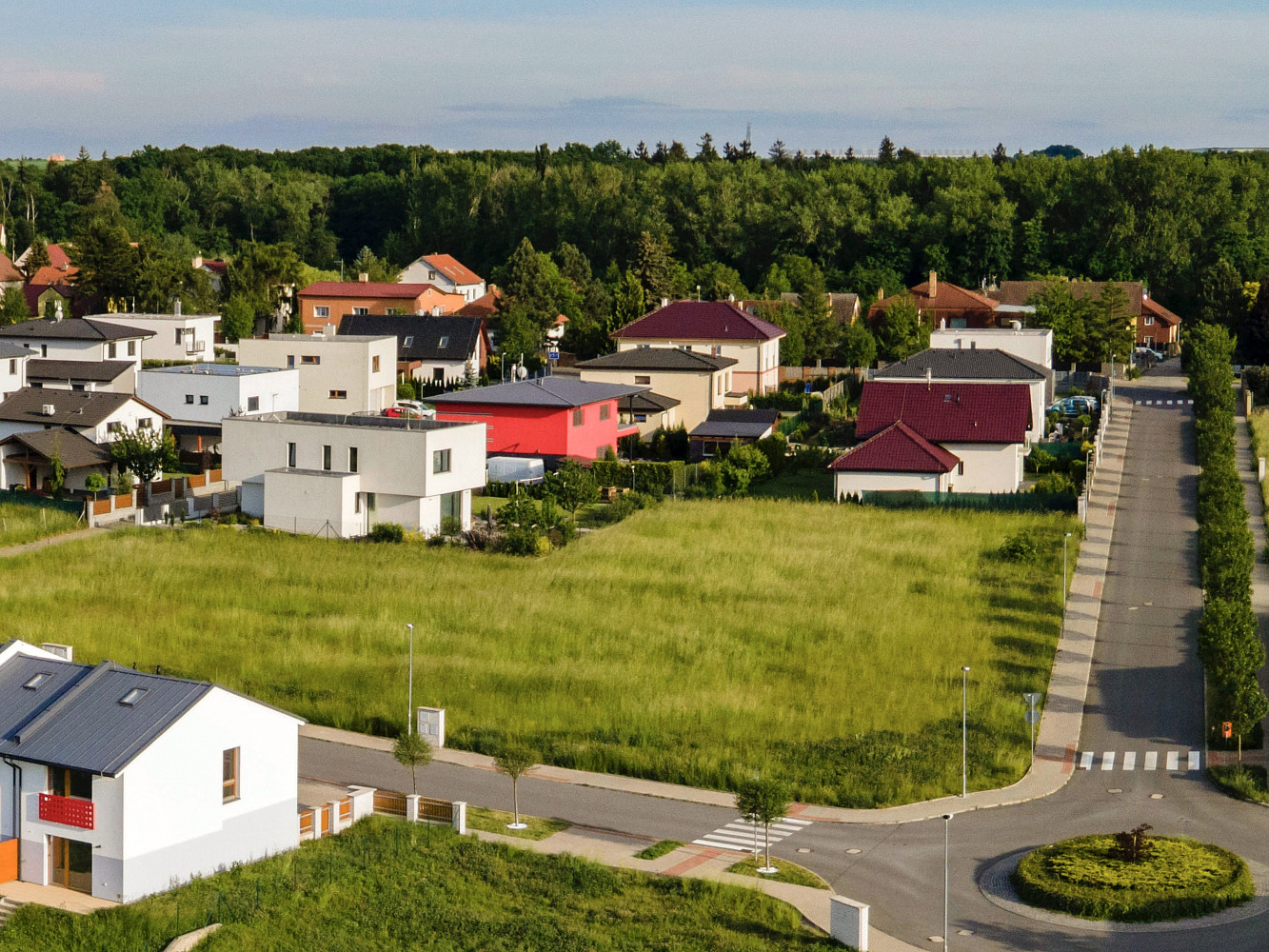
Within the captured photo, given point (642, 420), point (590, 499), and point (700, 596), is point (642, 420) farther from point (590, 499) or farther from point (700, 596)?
point (700, 596)

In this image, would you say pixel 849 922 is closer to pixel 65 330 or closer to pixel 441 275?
pixel 65 330

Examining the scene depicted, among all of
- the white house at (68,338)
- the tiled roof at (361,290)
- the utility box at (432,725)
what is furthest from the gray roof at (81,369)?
the utility box at (432,725)

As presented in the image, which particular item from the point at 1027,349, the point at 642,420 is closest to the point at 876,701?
the point at 642,420

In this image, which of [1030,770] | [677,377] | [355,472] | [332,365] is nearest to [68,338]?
[332,365]

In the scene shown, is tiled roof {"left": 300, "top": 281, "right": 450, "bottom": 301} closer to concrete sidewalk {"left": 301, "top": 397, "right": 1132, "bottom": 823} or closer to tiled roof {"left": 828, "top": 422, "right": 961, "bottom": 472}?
tiled roof {"left": 828, "top": 422, "right": 961, "bottom": 472}

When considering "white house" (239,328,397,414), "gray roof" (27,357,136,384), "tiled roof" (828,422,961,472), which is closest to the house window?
"tiled roof" (828,422,961,472)
